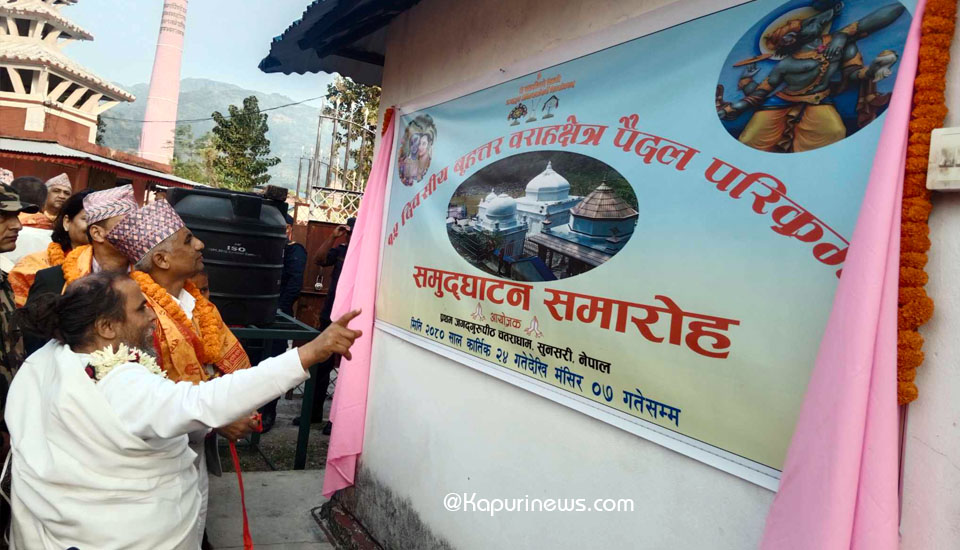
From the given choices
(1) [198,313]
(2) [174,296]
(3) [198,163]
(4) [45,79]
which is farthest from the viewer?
(3) [198,163]

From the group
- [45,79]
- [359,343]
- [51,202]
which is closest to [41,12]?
[45,79]

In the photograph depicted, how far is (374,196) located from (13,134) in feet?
75.4

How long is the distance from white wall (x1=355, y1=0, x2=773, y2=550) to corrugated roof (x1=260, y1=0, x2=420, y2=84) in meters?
0.27

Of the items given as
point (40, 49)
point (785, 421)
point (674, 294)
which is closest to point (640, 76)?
point (674, 294)

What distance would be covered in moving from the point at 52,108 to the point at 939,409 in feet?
88.2

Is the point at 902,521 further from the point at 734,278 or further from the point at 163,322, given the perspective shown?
the point at 163,322

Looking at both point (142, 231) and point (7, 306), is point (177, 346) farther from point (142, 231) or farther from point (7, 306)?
point (7, 306)

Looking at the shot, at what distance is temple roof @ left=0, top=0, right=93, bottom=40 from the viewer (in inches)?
993

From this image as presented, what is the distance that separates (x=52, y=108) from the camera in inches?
849

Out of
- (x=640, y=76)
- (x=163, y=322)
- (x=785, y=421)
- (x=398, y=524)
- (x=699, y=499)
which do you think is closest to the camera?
(x=785, y=421)

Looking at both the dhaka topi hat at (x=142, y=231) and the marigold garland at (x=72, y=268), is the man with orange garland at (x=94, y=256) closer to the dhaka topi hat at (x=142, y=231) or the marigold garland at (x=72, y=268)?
the marigold garland at (x=72, y=268)

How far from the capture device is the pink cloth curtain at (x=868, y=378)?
1225 millimetres

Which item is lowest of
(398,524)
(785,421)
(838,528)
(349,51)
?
(398,524)

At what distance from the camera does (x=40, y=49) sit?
2402cm
